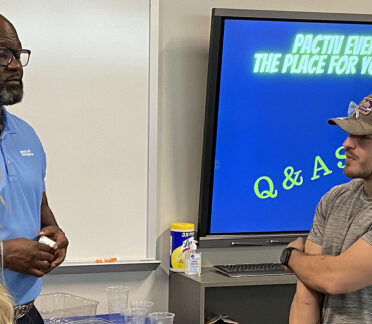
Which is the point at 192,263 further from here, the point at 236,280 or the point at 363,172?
the point at 363,172

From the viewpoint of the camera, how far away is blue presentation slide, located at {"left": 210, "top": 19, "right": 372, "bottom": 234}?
134 inches

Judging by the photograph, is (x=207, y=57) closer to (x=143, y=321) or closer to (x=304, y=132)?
(x=304, y=132)

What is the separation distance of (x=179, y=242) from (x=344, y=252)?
1258 mm

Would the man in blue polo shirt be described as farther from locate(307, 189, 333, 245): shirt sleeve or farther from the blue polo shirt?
locate(307, 189, 333, 245): shirt sleeve

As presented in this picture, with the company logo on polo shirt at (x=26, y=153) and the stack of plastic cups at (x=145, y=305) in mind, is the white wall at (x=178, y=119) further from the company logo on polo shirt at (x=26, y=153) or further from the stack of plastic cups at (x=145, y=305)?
the company logo on polo shirt at (x=26, y=153)

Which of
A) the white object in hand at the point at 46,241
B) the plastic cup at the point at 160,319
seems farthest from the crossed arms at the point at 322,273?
the plastic cup at the point at 160,319

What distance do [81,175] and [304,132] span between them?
1045mm

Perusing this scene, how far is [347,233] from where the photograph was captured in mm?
2250

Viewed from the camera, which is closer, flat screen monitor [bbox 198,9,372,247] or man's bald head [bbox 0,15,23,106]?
man's bald head [bbox 0,15,23,106]

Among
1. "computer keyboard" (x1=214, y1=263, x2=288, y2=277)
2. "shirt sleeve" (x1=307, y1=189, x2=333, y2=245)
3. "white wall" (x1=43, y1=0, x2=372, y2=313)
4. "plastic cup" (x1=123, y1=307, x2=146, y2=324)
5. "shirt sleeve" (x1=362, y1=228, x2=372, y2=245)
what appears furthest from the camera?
"white wall" (x1=43, y1=0, x2=372, y2=313)

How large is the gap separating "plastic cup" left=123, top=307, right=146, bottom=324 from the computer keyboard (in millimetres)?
416

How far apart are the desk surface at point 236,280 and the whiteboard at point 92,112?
0.99ft

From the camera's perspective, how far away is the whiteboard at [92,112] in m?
3.20

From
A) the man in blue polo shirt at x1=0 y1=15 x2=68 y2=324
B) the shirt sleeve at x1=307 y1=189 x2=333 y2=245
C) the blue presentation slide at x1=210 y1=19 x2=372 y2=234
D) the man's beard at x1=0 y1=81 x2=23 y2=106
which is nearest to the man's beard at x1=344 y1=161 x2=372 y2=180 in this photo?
the shirt sleeve at x1=307 y1=189 x2=333 y2=245
